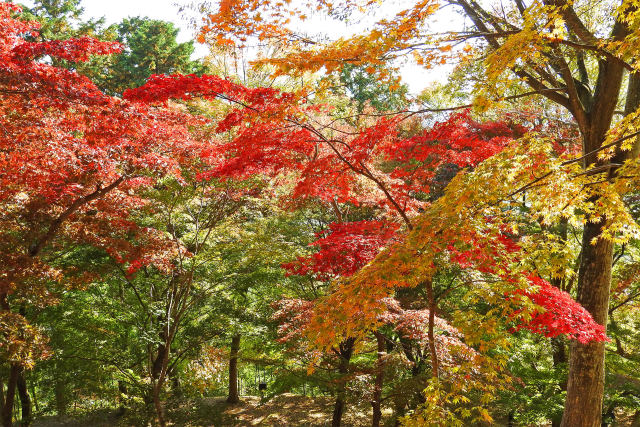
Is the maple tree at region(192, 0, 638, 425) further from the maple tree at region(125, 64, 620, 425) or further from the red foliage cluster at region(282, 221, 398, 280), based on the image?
the red foliage cluster at region(282, 221, 398, 280)

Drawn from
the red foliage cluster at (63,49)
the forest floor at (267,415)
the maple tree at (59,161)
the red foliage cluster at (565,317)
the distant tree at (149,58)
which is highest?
the distant tree at (149,58)

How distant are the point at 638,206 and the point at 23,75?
10.8 m

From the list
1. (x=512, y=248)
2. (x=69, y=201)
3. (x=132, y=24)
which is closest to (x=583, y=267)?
(x=512, y=248)

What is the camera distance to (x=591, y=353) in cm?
495

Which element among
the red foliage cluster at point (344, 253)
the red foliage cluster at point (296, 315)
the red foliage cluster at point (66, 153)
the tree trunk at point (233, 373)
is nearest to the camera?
the red foliage cluster at point (66, 153)

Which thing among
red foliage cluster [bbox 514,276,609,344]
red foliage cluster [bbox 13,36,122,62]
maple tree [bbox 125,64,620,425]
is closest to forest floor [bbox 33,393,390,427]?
maple tree [bbox 125,64,620,425]

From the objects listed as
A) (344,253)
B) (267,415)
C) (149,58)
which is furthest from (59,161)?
(149,58)

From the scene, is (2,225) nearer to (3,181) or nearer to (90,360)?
(3,181)

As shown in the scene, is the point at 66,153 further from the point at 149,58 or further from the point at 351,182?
the point at 149,58

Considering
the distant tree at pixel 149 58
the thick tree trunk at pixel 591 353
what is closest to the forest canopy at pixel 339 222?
the thick tree trunk at pixel 591 353

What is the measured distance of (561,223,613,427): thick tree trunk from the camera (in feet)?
16.1

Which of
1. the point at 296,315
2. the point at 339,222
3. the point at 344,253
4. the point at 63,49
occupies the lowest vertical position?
the point at 296,315

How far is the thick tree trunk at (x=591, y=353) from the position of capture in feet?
16.1

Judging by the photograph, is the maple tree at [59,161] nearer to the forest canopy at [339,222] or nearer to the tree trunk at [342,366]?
the forest canopy at [339,222]
